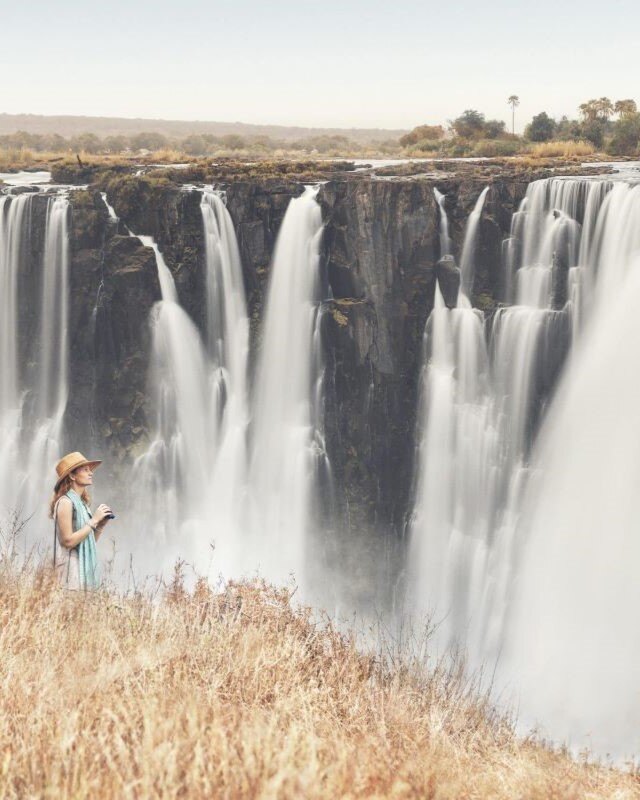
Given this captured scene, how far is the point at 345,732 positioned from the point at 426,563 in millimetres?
15022

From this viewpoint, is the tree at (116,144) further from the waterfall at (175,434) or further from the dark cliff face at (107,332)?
the waterfall at (175,434)

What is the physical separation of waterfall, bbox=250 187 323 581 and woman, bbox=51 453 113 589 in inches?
567

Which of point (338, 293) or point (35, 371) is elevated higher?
point (338, 293)

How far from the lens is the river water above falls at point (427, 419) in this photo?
1775 centimetres

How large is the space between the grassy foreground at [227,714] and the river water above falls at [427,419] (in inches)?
380

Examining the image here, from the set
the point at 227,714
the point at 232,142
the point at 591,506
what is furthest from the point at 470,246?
the point at 232,142

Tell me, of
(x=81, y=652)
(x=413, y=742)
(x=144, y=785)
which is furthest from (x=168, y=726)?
(x=413, y=742)

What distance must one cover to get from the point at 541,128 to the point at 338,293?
2563cm

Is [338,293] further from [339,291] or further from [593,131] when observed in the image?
[593,131]

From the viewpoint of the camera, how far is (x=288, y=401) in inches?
847

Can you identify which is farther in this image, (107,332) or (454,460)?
(107,332)

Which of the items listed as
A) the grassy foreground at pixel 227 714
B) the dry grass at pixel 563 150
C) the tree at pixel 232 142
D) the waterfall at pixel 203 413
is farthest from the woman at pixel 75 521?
the tree at pixel 232 142

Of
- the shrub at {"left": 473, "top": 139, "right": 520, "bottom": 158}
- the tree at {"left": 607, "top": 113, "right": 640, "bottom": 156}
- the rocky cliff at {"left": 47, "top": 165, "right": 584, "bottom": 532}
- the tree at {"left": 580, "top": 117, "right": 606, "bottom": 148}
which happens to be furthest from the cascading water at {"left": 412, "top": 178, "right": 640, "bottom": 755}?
the tree at {"left": 580, "top": 117, "right": 606, "bottom": 148}

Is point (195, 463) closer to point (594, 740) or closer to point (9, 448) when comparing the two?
point (9, 448)
